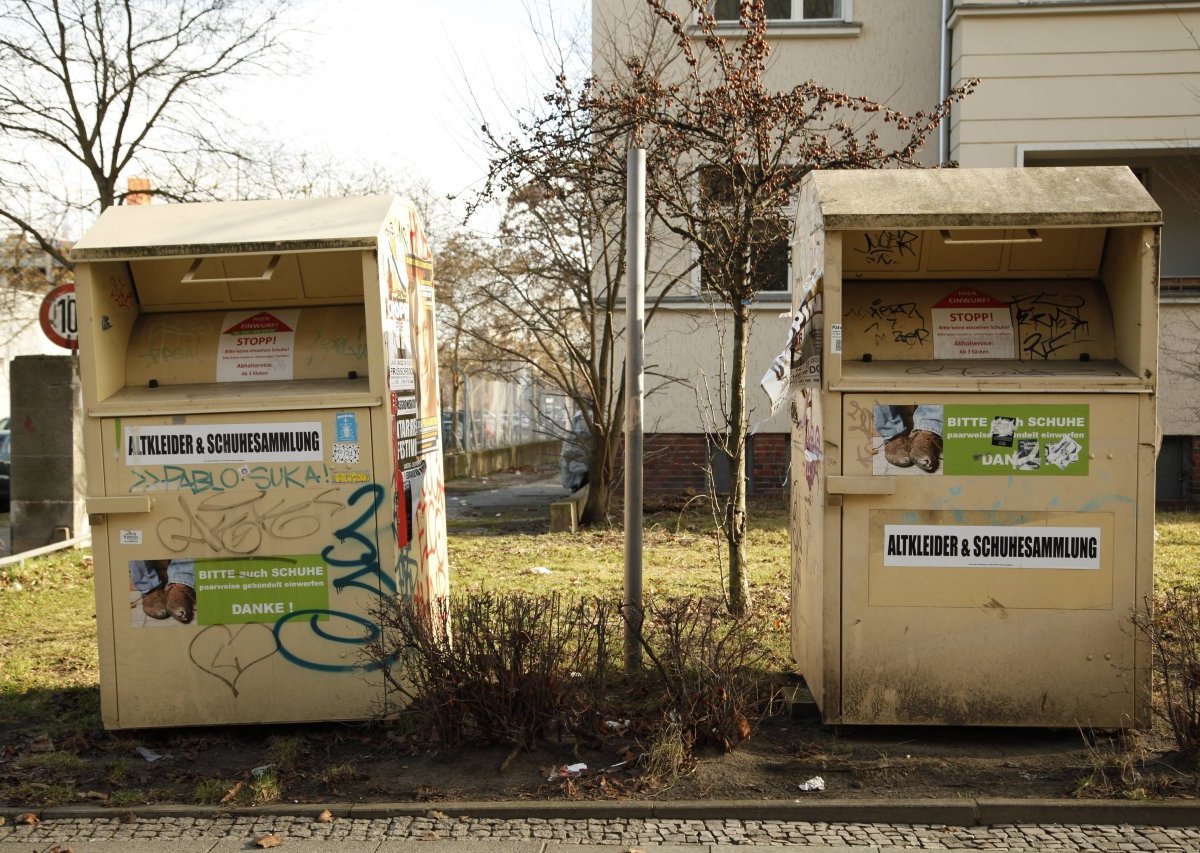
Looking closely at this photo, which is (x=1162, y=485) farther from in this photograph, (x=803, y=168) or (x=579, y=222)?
(x=803, y=168)

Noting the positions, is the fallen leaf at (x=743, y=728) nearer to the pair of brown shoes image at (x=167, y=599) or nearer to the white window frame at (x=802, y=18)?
the pair of brown shoes image at (x=167, y=599)

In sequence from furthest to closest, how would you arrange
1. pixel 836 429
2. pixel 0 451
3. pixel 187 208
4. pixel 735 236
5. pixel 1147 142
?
pixel 0 451
pixel 1147 142
pixel 735 236
pixel 187 208
pixel 836 429

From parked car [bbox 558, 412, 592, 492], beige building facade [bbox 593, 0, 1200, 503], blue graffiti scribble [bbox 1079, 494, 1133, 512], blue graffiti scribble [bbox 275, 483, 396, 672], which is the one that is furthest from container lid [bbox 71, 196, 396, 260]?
parked car [bbox 558, 412, 592, 492]

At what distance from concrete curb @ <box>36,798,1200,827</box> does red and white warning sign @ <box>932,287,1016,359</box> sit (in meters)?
1.91

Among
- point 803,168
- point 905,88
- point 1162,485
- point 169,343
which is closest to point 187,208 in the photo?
point 169,343

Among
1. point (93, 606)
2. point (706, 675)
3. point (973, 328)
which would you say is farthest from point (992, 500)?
point (93, 606)

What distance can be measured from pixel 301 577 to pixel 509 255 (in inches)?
375

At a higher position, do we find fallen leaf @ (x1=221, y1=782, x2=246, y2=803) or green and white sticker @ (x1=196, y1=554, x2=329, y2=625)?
green and white sticker @ (x1=196, y1=554, x2=329, y2=625)

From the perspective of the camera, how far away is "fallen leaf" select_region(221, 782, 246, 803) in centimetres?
450

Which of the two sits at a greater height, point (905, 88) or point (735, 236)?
point (905, 88)

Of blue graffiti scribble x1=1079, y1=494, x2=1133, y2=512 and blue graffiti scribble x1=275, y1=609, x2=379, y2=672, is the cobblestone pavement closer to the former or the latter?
blue graffiti scribble x1=275, y1=609, x2=379, y2=672

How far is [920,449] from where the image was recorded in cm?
483

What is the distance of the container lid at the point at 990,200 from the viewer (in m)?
4.66

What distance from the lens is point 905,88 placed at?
13.4 m
